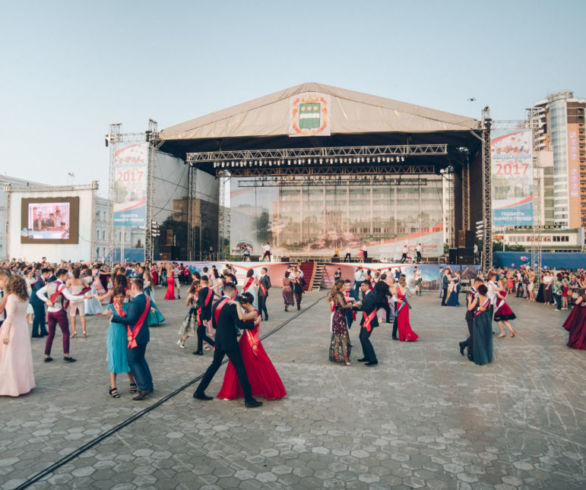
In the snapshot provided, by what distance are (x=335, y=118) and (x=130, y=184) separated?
41.7ft

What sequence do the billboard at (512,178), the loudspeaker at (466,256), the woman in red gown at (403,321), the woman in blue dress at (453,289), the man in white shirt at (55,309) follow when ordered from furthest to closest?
the loudspeaker at (466,256), the billboard at (512,178), the woman in blue dress at (453,289), the woman in red gown at (403,321), the man in white shirt at (55,309)

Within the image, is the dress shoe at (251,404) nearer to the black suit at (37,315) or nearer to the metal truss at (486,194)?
the black suit at (37,315)

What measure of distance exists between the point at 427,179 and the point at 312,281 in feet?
40.1

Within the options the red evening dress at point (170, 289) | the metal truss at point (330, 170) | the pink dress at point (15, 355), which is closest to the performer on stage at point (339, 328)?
the pink dress at point (15, 355)

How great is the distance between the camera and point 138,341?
5.64 m

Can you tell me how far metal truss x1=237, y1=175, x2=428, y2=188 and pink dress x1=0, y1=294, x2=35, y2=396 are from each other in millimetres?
27589

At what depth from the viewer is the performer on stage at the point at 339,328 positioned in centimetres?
773

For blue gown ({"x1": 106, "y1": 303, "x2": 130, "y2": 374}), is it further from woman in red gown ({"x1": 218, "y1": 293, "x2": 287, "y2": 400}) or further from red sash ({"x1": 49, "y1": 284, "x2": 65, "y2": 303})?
red sash ({"x1": 49, "y1": 284, "x2": 65, "y2": 303})

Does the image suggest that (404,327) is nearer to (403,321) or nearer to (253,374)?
(403,321)

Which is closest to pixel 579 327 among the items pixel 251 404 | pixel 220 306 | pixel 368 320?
pixel 368 320

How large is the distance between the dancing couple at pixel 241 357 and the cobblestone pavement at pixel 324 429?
0.20m

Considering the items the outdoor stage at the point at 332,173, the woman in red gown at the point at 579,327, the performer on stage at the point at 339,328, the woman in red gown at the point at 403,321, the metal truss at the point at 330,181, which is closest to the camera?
the performer on stage at the point at 339,328

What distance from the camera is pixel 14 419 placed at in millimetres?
4941

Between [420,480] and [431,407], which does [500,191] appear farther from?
[420,480]
